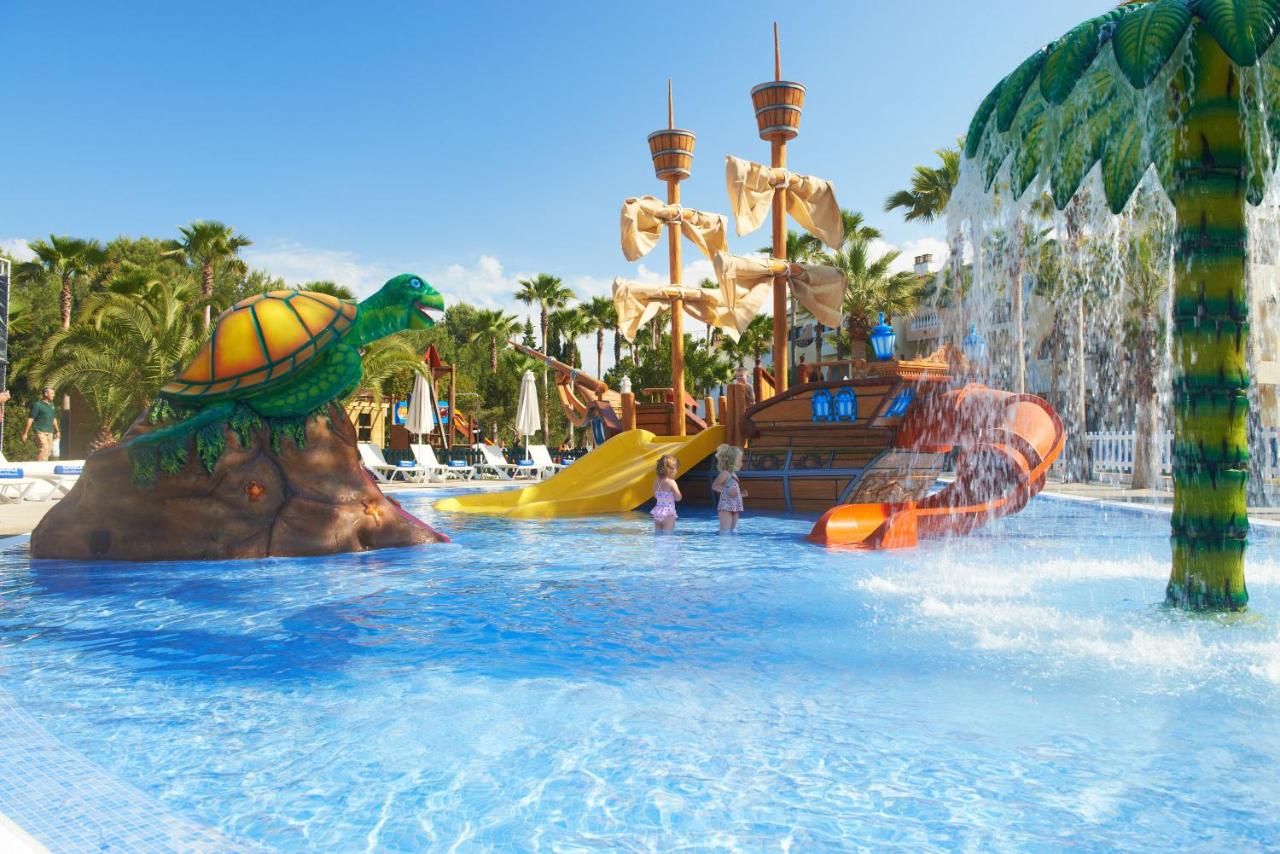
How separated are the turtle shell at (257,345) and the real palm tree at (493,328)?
37782 mm

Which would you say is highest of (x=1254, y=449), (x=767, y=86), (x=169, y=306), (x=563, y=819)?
(x=767, y=86)

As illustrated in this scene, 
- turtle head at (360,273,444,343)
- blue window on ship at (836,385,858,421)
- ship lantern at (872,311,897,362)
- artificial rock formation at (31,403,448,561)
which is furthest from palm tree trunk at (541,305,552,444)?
artificial rock formation at (31,403,448,561)

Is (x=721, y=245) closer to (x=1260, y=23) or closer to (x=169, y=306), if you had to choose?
(x=169, y=306)

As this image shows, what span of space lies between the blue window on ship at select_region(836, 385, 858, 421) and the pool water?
6032 millimetres

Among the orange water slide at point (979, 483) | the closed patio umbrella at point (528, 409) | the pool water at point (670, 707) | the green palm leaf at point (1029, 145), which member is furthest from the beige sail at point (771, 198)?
the green palm leaf at point (1029, 145)

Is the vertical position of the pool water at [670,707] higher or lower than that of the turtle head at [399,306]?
lower

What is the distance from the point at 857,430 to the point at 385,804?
37.6 feet

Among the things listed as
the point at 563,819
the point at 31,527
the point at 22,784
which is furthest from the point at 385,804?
the point at 31,527

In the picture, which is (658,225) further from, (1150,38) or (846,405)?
(1150,38)

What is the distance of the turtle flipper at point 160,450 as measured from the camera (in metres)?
8.96

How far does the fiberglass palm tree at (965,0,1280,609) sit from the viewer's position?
17.7 feet

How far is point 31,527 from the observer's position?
38.8ft

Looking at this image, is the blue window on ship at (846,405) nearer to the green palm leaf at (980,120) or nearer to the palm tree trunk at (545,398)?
the green palm leaf at (980,120)

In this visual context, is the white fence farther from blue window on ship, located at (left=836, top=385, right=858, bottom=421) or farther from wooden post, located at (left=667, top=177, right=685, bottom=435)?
wooden post, located at (left=667, top=177, right=685, bottom=435)
